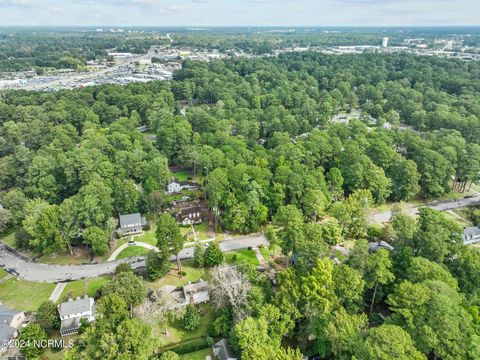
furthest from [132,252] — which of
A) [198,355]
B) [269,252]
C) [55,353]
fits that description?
[198,355]

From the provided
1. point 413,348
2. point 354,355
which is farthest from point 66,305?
point 413,348

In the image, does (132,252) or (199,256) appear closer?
(199,256)

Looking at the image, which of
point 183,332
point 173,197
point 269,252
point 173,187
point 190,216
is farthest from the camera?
point 173,187

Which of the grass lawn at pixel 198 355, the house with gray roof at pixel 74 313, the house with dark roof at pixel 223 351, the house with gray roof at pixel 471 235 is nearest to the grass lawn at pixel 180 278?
the house with gray roof at pixel 74 313

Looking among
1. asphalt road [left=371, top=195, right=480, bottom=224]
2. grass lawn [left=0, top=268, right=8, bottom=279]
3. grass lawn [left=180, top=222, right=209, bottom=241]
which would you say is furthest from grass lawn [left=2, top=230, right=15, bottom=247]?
asphalt road [left=371, top=195, right=480, bottom=224]

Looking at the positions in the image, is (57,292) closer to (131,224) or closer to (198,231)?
(131,224)

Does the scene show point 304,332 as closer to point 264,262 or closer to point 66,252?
point 264,262

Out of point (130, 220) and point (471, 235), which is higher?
point (130, 220)
